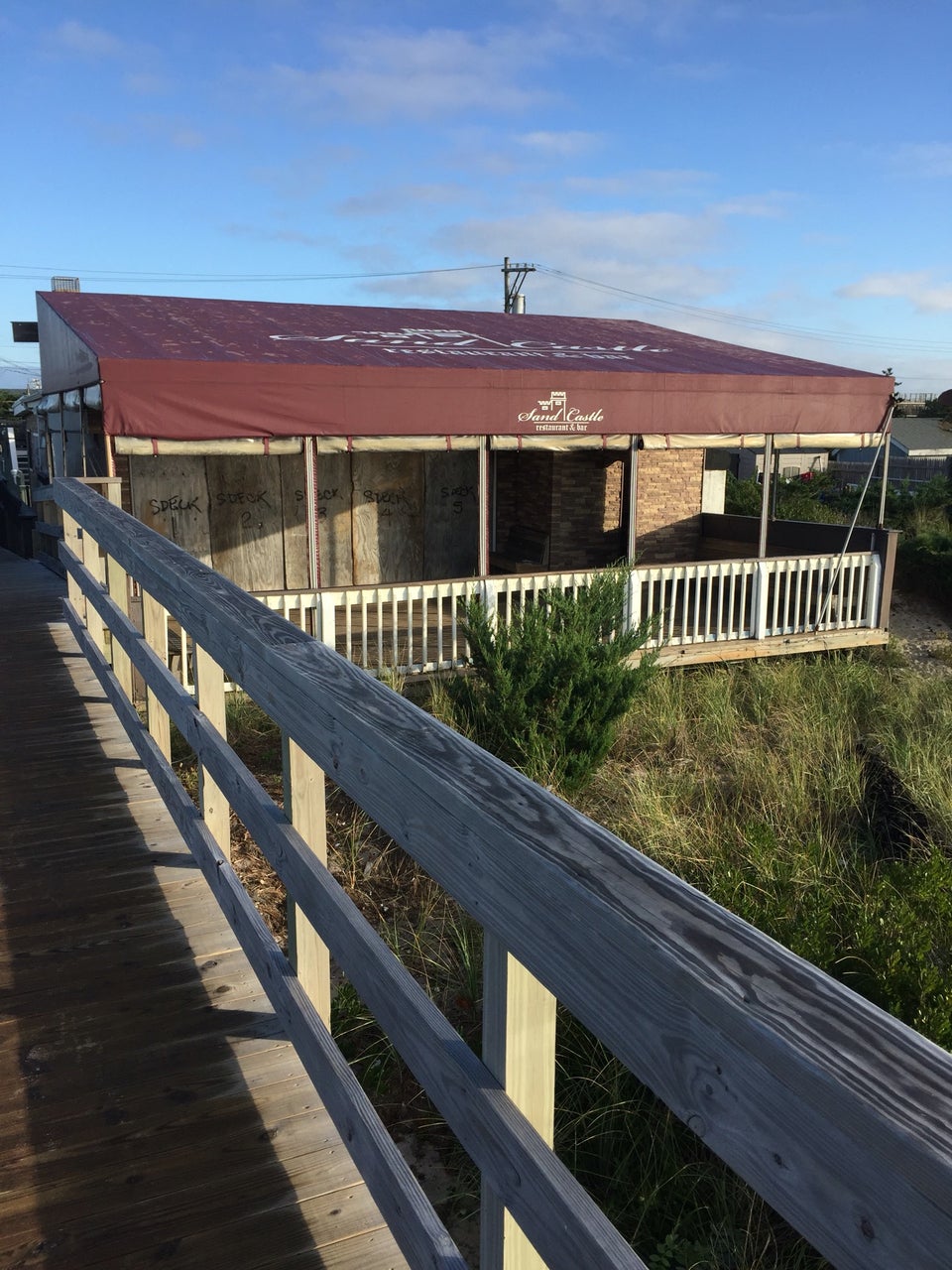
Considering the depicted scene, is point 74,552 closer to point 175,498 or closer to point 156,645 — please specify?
point 156,645

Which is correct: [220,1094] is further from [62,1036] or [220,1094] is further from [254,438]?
[254,438]

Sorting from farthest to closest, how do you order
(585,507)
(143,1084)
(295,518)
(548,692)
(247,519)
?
(585,507)
(295,518)
(247,519)
(548,692)
(143,1084)

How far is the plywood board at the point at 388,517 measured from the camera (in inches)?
576

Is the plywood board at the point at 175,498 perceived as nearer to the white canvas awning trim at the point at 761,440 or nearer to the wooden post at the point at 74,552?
the wooden post at the point at 74,552

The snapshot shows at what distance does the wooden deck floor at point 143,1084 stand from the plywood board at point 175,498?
29.4 ft

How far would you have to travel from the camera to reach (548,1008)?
158 centimetres

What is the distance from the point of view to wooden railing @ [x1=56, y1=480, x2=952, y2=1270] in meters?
0.96

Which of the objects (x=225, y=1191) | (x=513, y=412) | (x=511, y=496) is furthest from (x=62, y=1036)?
(x=511, y=496)

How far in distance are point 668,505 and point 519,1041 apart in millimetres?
14973

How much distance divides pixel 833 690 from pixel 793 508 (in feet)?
32.3

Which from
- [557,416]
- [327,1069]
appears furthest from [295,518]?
[327,1069]

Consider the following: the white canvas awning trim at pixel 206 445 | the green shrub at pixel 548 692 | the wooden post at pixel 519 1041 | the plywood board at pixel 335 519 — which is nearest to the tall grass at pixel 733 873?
Answer: the green shrub at pixel 548 692

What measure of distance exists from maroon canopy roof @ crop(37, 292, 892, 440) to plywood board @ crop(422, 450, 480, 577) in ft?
5.63

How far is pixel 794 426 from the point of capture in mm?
13305
